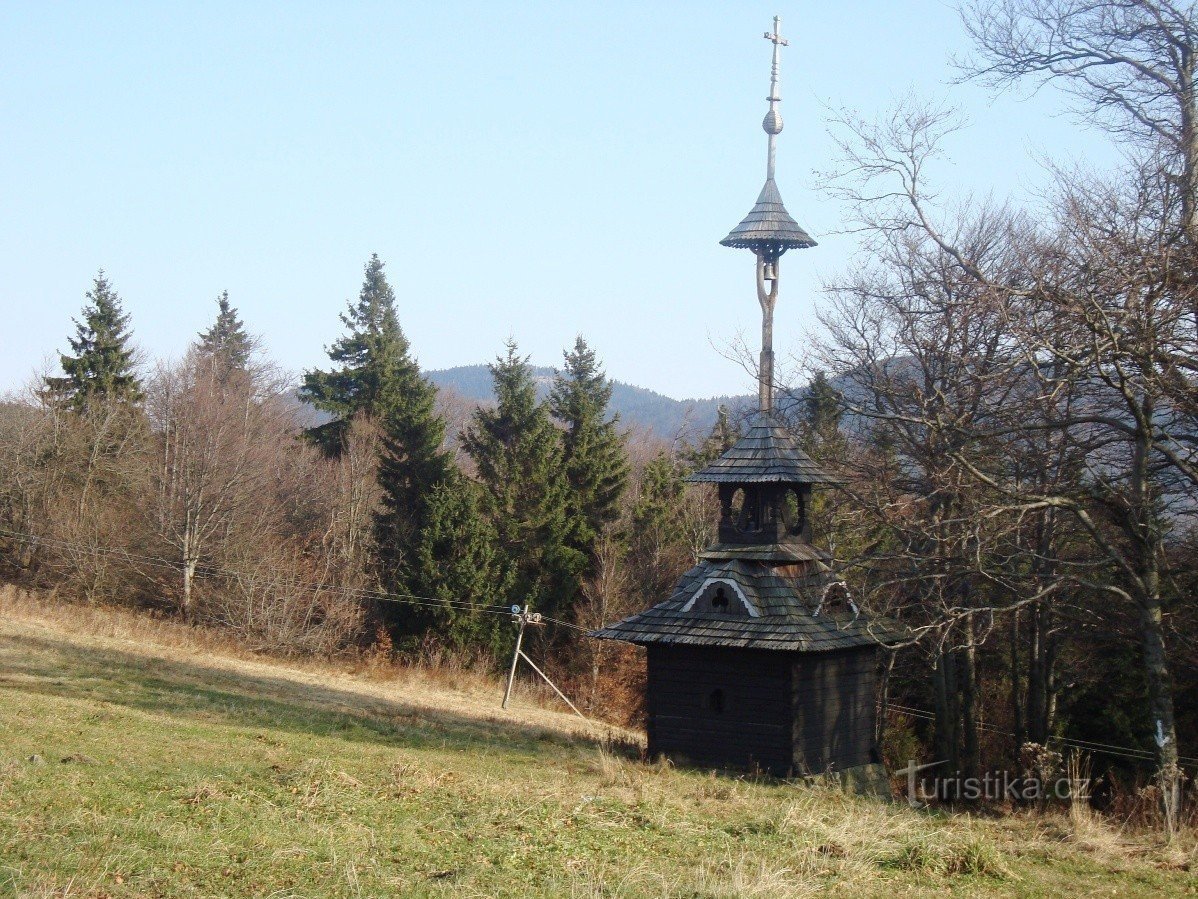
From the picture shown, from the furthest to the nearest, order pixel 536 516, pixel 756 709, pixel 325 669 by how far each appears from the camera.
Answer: pixel 536 516 → pixel 325 669 → pixel 756 709

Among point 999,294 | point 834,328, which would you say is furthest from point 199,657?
point 999,294

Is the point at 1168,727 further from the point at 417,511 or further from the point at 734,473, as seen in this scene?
the point at 417,511

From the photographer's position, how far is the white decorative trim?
18.1 meters

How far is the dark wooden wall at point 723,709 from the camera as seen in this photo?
17938 mm

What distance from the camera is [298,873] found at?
781cm

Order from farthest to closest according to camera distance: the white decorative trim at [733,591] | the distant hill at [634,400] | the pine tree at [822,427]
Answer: the distant hill at [634,400]
the pine tree at [822,427]
the white decorative trim at [733,591]

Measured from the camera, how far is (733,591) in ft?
60.4

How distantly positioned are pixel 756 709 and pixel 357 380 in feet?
116

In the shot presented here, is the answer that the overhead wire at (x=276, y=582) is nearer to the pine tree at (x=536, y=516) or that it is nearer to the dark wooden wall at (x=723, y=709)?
the pine tree at (x=536, y=516)

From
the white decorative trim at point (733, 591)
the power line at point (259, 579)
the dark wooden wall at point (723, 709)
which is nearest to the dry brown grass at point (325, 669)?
the power line at point (259, 579)

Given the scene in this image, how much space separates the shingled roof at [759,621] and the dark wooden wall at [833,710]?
496mm

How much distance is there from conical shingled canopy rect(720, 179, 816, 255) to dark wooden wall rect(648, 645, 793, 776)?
8413mm

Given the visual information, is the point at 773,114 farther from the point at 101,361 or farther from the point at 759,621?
the point at 101,361

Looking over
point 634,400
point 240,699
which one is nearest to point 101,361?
point 240,699
